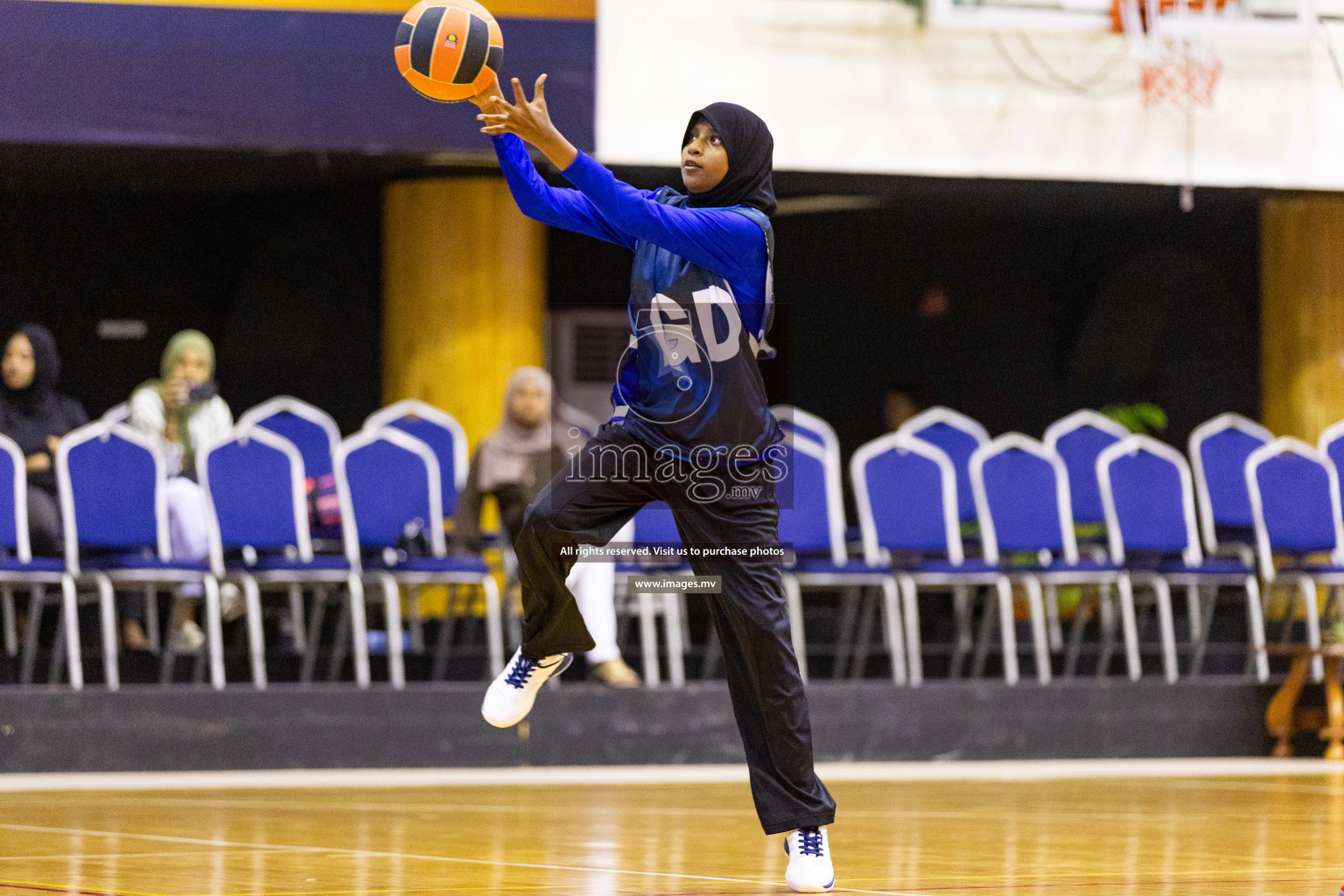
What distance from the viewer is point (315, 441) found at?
804cm

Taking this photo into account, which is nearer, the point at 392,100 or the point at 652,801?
the point at 652,801

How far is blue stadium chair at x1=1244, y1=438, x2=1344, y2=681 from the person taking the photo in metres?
8.09

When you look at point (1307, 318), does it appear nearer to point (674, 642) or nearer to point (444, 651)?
point (674, 642)

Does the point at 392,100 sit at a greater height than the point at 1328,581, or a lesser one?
greater

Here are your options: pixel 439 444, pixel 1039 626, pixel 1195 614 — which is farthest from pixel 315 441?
pixel 1195 614

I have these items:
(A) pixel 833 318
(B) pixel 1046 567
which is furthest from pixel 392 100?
(A) pixel 833 318

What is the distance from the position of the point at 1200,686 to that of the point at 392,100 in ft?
14.0

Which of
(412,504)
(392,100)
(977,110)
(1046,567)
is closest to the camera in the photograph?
(412,504)

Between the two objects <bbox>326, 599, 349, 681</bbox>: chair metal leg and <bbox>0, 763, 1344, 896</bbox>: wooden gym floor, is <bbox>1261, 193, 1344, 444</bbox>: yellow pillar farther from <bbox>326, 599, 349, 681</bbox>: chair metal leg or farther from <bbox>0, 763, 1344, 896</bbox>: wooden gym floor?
<bbox>326, 599, 349, 681</bbox>: chair metal leg

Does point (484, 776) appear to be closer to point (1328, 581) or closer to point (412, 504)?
point (412, 504)

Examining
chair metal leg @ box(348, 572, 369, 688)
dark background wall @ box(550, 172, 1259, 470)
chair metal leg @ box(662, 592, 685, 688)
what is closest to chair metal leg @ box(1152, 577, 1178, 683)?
chair metal leg @ box(662, 592, 685, 688)

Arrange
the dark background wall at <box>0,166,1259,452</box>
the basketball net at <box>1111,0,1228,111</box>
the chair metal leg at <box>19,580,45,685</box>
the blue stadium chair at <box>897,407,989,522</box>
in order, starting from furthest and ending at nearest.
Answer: the dark background wall at <box>0,166,1259,452</box> < the basketball net at <box>1111,0,1228,111</box> < the blue stadium chair at <box>897,407,989,522</box> < the chair metal leg at <box>19,580,45,685</box>

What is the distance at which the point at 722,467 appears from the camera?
352cm

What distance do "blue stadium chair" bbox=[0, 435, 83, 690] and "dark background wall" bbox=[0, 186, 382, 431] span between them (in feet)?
17.5
